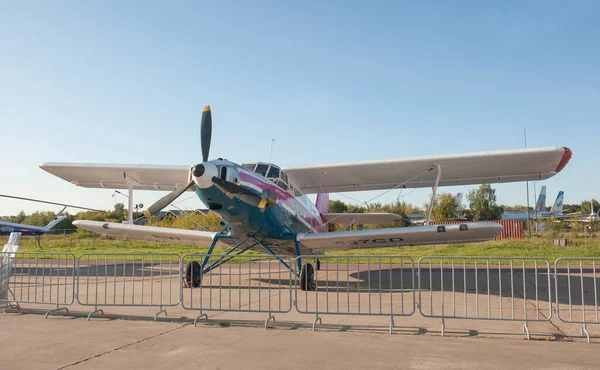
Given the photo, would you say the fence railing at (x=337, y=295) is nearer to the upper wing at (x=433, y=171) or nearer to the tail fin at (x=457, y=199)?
the upper wing at (x=433, y=171)

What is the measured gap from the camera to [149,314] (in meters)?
6.73

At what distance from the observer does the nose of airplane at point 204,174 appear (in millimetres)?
8453

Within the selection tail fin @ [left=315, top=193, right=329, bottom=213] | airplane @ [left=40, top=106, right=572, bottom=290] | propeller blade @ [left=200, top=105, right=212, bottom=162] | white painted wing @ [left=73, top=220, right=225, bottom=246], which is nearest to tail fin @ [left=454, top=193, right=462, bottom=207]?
tail fin @ [left=315, top=193, right=329, bottom=213]

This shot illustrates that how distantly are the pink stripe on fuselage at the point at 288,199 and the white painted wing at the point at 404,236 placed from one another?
38.4 inches

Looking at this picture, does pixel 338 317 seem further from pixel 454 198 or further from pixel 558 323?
pixel 454 198

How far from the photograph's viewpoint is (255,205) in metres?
9.68

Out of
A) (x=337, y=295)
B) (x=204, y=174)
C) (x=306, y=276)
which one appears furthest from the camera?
(x=306, y=276)

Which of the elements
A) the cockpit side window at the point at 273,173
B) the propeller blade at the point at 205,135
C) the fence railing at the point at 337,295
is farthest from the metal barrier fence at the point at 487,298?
the propeller blade at the point at 205,135

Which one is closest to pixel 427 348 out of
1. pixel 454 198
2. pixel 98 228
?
pixel 98 228

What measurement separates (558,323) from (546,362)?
234 centimetres

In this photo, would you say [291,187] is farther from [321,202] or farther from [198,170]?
[321,202]

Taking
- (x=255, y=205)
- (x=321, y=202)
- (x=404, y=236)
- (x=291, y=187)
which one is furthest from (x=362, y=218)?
(x=255, y=205)

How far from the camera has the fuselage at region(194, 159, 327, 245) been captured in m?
8.91

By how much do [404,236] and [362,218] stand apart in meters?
4.58
